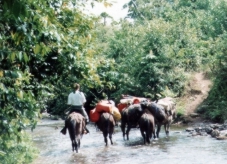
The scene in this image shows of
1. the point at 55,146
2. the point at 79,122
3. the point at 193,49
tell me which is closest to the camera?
the point at 79,122

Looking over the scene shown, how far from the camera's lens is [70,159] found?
41.7ft

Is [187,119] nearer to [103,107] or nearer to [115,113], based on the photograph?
[115,113]

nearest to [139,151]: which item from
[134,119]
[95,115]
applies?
[95,115]

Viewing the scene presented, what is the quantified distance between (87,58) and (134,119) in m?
7.88

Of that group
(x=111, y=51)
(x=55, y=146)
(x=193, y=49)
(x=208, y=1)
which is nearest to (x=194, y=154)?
(x=55, y=146)

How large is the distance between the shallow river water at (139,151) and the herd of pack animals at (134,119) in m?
0.48

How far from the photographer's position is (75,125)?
43.5ft

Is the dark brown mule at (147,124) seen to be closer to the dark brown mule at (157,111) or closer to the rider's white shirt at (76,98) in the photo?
the dark brown mule at (157,111)

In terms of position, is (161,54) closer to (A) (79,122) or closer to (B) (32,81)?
(A) (79,122)

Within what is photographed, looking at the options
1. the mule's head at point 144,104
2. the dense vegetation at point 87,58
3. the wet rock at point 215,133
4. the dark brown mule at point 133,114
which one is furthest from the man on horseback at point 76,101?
the wet rock at point 215,133

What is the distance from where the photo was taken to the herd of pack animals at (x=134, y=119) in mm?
13477

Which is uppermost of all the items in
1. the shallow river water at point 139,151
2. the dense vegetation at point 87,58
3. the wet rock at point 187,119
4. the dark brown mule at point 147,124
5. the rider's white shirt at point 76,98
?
the dense vegetation at point 87,58

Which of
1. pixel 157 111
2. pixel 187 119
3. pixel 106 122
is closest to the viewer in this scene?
pixel 106 122

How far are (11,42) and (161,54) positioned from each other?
1991 cm
